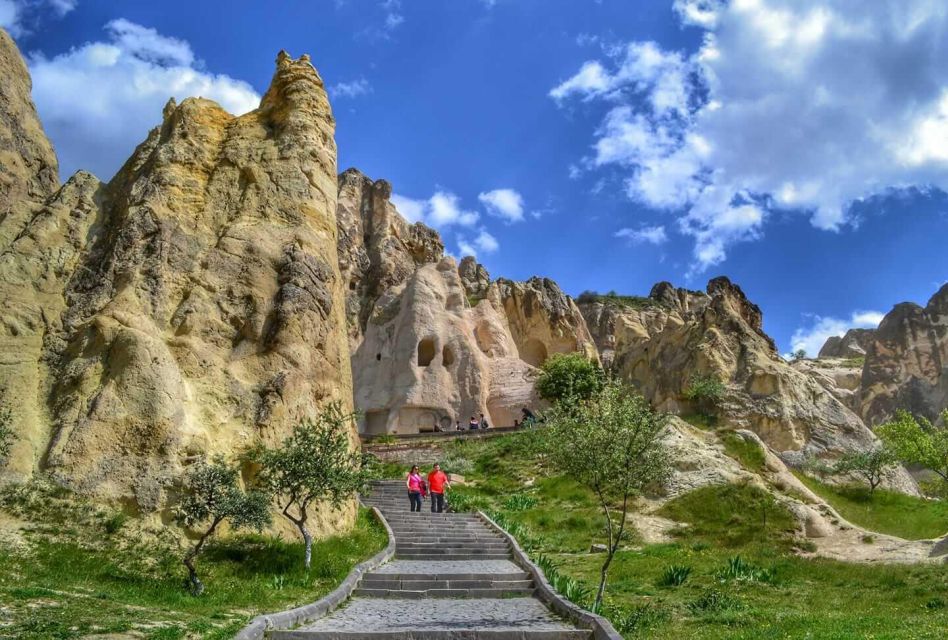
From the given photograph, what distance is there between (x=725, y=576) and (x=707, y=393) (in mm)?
29004

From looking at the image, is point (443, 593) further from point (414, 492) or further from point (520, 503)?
point (520, 503)

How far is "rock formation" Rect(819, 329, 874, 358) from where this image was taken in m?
121

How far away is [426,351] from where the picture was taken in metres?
53.7

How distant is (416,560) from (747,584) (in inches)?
362

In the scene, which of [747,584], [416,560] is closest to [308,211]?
[416,560]

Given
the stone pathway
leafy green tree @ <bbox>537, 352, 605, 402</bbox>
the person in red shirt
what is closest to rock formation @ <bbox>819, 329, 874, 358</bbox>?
leafy green tree @ <bbox>537, 352, 605, 402</bbox>

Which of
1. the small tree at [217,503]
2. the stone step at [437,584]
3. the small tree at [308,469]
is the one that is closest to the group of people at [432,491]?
the small tree at [308,469]

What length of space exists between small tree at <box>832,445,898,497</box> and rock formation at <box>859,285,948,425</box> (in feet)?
155

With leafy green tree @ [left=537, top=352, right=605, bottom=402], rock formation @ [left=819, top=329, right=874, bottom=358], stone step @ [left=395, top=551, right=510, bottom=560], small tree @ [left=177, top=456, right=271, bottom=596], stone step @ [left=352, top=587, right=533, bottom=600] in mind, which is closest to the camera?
small tree @ [left=177, top=456, right=271, bottom=596]

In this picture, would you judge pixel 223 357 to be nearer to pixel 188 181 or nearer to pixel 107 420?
pixel 107 420

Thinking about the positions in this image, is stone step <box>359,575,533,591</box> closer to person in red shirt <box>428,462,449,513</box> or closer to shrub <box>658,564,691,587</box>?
shrub <box>658,564,691,587</box>

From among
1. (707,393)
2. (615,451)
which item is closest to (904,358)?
(707,393)

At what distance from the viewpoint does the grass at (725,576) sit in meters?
11.9

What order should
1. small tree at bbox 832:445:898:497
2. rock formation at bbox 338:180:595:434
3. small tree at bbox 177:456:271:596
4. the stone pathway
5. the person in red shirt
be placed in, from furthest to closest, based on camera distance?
rock formation at bbox 338:180:595:434, small tree at bbox 832:445:898:497, the person in red shirt, small tree at bbox 177:456:271:596, the stone pathway
